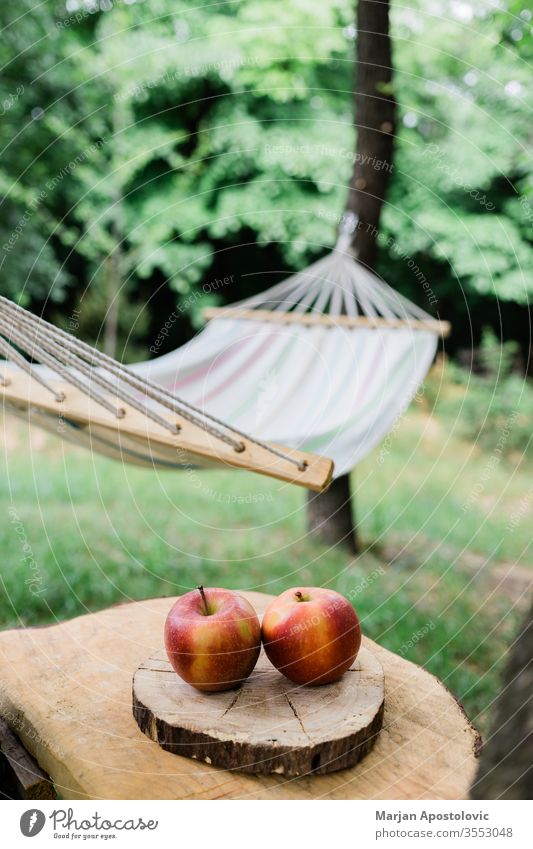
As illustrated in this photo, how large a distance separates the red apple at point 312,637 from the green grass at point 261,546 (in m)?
1.11

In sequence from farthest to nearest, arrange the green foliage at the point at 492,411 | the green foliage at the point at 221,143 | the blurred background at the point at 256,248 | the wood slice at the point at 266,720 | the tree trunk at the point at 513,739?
1. the green foliage at the point at 492,411
2. the green foliage at the point at 221,143
3. the blurred background at the point at 256,248
4. the wood slice at the point at 266,720
5. the tree trunk at the point at 513,739

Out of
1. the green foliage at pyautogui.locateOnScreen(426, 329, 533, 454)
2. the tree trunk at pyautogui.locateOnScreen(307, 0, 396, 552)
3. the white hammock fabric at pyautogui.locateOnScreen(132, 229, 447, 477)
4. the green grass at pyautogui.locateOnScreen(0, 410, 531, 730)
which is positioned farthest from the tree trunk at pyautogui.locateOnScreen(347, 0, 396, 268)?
the green foliage at pyautogui.locateOnScreen(426, 329, 533, 454)

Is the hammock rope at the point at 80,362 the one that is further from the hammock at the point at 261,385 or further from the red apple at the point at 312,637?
the red apple at the point at 312,637

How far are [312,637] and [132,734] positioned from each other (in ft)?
0.92

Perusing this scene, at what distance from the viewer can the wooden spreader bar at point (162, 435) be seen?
135cm

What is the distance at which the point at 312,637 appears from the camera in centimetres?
→ 99

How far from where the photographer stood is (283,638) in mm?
1006

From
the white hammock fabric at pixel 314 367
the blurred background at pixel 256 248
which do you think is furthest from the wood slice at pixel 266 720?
the blurred background at pixel 256 248

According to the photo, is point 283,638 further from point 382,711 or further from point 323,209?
point 323,209

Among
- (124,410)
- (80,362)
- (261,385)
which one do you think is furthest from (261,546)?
(80,362)

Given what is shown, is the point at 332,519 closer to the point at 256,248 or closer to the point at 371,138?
the point at 371,138

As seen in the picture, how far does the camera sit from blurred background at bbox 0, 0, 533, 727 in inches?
117

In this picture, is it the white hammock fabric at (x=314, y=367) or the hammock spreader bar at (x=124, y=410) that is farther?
the white hammock fabric at (x=314, y=367)
